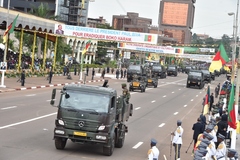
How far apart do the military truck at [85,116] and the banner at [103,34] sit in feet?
153

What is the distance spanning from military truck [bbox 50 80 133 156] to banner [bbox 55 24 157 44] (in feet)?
153

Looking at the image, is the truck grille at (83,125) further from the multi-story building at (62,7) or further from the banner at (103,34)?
the multi-story building at (62,7)

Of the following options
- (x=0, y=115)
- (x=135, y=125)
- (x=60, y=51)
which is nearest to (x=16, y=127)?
(x=0, y=115)

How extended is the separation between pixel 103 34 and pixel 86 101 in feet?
166

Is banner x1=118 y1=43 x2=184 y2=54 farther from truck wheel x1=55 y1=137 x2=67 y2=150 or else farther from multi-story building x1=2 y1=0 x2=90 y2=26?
truck wheel x1=55 y1=137 x2=67 y2=150

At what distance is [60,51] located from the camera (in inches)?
3369

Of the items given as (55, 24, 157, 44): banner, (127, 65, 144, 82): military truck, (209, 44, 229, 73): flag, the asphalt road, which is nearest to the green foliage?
(55, 24, 157, 44): banner

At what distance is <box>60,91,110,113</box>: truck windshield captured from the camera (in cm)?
1645

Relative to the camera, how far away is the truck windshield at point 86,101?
1645 cm

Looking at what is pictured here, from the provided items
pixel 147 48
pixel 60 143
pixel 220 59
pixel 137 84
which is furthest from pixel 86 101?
pixel 147 48

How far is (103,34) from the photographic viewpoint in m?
66.8

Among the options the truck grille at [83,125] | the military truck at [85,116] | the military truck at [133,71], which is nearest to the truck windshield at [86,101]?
the military truck at [85,116]

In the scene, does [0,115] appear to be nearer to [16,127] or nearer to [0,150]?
[16,127]

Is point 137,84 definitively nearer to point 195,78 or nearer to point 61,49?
point 195,78
